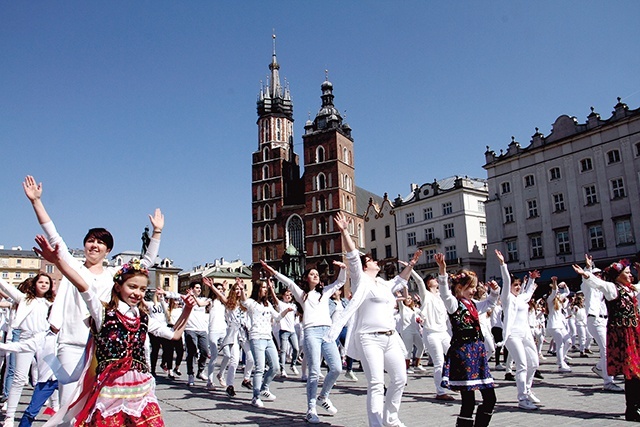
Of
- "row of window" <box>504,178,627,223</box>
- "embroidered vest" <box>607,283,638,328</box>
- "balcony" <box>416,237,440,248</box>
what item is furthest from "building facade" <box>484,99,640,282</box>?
"embroidered vest" <box>607,283,638,328</box>

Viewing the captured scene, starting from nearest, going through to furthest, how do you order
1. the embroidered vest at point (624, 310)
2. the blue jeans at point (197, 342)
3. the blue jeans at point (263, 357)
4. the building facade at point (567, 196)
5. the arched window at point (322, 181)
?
the embroidered vest at point (624, 310) → the blue jeans at point (263, 357) → the blue jeans at point (197, 342) → the building facade at point (567, 196) → the arched window at point (322, 181)

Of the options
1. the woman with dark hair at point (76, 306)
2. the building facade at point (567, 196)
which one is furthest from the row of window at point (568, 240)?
the woman with dark hair at point (76, 306)

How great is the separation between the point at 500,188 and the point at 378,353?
41456 mm

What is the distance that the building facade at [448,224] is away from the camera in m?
50.0

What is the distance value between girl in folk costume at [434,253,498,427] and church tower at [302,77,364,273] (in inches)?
2563

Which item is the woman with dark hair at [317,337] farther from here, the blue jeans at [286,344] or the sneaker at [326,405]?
the blue jeans at [286,344]

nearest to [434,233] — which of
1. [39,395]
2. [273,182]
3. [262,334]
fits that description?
[273,182]

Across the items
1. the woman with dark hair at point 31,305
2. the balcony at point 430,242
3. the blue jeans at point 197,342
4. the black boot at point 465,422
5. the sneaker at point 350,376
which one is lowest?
the sneaker at point 350,376

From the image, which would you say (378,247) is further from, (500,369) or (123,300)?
(123,300)

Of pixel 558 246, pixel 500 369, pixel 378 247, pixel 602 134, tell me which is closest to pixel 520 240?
pixel 558 246

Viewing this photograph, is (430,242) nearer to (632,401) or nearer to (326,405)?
(326,405)

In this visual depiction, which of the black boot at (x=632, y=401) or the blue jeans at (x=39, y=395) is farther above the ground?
the blue jeans at (x=39, y=395)

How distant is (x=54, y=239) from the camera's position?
4398 millimetres

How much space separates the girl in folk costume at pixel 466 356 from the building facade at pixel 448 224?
4372cm
